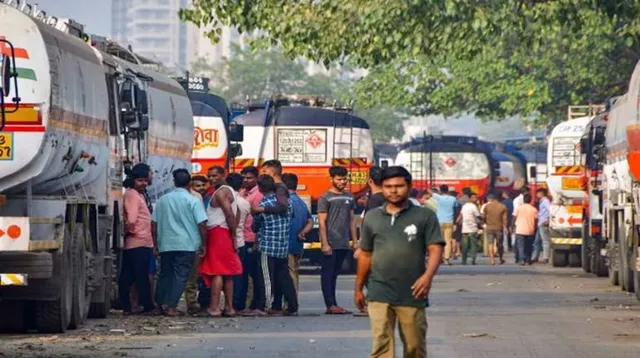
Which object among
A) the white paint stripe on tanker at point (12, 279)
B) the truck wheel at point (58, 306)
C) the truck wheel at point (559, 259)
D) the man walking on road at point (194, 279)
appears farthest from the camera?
the truck wheel at point (559, 259)

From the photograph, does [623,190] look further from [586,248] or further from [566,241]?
[566,241]

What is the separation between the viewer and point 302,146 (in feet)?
115

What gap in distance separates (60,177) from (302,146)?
52.0 feet

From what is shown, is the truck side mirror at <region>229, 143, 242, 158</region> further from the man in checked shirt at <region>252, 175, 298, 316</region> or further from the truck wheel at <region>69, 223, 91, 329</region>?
the truck wheel at <region>69, 223, 91, 329</region>

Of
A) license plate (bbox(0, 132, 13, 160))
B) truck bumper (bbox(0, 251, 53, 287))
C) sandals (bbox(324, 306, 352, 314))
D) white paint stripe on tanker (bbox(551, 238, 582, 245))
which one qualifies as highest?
license plate (bbox(0, 132, 13, 160))

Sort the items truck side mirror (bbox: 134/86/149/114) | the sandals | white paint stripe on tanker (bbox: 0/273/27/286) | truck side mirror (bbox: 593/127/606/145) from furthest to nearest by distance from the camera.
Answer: truck side mirror (bbox: 593/127/606/145), truck side mirror (bbox: 134/86/149/114), the sandals, white paint stripe on tanker (bbox: 0/273/27/286)

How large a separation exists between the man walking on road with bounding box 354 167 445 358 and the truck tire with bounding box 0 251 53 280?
5497 mm

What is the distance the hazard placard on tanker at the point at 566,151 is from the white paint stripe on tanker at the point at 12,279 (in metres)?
22.9

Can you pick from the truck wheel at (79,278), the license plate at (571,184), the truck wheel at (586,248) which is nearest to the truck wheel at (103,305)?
the truck wheel at (79,278)

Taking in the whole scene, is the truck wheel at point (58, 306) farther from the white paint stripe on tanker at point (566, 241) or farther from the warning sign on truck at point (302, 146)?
the white paint stripe on tanker at point (566, 241)

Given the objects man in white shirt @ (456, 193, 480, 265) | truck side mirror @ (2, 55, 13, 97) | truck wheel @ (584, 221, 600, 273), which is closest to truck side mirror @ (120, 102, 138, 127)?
truck side mirror @ (2, 55, 13, 97)

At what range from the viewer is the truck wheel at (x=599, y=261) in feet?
114

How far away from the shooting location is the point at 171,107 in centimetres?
2939

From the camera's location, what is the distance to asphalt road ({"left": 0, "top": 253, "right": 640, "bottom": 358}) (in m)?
17.0
